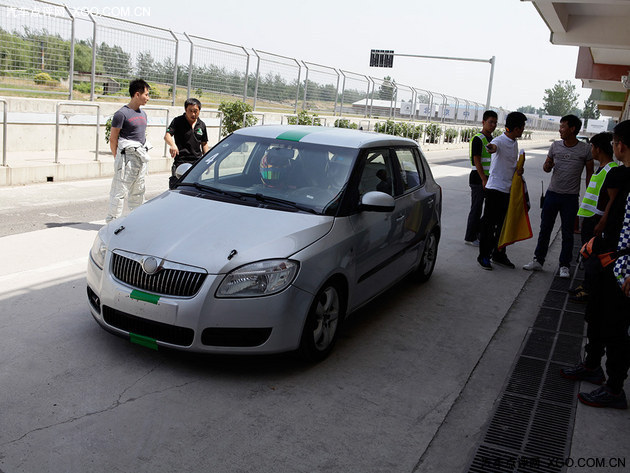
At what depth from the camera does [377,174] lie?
570 cm

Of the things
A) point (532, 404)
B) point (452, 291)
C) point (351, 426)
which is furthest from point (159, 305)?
point (452, 291)

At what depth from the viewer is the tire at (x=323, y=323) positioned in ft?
14.8

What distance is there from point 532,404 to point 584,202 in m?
3.14

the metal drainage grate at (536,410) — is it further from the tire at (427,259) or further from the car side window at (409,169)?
the car side window at (409,169)

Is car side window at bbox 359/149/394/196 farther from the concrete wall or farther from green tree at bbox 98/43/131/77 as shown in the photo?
green tree at bbox 98/43/131/77

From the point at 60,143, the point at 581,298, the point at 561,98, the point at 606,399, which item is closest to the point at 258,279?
the point at 606,399

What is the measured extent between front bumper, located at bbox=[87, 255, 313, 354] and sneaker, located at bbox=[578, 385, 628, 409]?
2010mm

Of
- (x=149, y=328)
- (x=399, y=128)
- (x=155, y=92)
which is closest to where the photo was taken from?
(x=149, y=328)

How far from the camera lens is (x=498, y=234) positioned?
8375mm

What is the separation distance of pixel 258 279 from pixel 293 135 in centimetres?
189

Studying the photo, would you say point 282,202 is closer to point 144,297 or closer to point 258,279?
point 258,279

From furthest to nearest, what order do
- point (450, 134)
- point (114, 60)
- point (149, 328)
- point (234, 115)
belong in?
1. point (450, 134)
2. point (234, 115)
3. point (114, 60)
4. point (149, 328)

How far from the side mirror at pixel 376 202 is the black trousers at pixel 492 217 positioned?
3.37 m

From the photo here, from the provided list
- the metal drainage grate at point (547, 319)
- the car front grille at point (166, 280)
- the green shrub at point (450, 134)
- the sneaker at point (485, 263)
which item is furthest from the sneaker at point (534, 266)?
the green shrub at point (450, 134)
